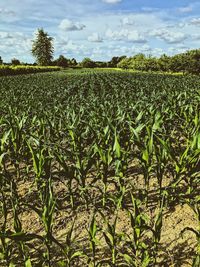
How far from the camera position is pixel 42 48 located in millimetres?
104312

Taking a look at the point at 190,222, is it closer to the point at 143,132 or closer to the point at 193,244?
the point at 193,244

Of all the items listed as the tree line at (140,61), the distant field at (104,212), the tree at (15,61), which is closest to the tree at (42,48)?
the tree line at (140,61)

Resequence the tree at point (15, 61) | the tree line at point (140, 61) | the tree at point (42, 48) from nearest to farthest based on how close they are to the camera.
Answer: the tree line at point (140, 61) → the tree at point (15, 61) → the tree at point (42, 48)

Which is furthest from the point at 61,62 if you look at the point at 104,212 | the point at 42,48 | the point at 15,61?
the point at 104,212

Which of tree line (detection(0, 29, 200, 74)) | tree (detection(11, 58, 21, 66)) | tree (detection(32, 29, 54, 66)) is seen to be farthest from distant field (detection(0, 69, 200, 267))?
A: tree (detection(32, 29, 54, 66))

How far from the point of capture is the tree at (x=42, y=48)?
104m

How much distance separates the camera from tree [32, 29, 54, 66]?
341 ft

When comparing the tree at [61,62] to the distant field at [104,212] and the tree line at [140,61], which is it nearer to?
the tree line at [140,61]

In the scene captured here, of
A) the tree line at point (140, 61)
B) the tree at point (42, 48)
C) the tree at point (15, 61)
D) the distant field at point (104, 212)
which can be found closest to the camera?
the distant field at point (104, 212)

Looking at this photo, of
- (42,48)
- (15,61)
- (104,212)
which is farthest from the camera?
(42,48)

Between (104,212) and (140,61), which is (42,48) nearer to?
(140,61)

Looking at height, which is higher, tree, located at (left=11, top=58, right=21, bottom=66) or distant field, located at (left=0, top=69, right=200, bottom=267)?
tree, located at (left=11, top=58, right=21, bottom=66)

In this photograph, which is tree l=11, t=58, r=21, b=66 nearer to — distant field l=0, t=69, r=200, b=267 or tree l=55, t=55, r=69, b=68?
tree l=55, t=55, r=69, b=68

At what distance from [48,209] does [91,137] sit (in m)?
3.73
